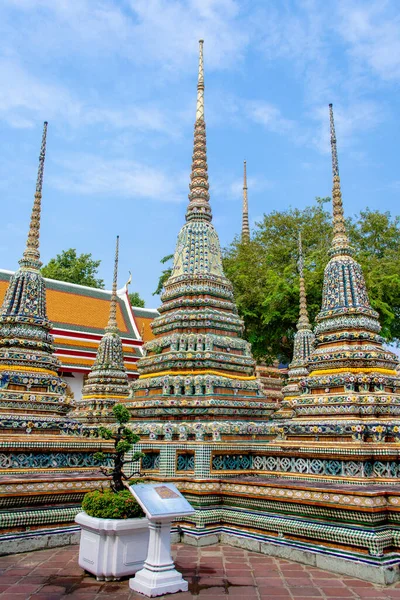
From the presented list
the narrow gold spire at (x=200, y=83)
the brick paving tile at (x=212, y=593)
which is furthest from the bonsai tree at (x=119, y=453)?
the narrow gold spire at (x=200, y=83)

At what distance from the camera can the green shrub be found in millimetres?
5512

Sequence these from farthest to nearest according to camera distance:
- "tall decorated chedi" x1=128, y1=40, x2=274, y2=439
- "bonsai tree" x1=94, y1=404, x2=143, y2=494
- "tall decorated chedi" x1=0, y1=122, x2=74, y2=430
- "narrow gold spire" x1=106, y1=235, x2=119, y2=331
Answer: "narrow gold spire" x1=106, y1=235, x2=119, y2=331, "tall decorated chedi" x1=0, y1=122, x2=74, y2=430, "tall decorated chedi" x1=128, y1=40, x2=274, y2=439, "bonsai tree" x1=94, y1=404, x2=143, y2=494

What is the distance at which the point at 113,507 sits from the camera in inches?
219

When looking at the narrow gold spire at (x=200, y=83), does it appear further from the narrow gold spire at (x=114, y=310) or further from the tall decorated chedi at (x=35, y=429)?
the narrow gold spire at (x=114, y=310)

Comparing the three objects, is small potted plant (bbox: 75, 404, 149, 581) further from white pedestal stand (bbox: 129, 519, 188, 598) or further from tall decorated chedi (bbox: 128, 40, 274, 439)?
tall decorated chedi (bbox: 128, 40, 274, 439)

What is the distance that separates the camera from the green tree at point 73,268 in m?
42.2

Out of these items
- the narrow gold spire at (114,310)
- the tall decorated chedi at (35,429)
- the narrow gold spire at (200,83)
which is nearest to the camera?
the tall decorated chedi at (35,429)

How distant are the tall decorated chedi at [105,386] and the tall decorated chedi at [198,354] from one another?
19.3 ft

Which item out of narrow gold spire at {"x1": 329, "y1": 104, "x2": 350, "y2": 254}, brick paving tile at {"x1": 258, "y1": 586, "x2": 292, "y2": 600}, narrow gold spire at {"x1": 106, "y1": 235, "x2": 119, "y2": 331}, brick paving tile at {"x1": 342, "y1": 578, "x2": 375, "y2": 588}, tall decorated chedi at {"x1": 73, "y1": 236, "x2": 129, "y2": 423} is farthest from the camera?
narrow gold spire at {"x1": 106, "y1": 235, "x2": 119, "y2": 331}

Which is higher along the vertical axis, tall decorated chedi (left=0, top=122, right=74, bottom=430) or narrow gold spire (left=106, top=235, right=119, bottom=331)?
narrow gold spire (left=106, top=235, right=119, bottom=331)

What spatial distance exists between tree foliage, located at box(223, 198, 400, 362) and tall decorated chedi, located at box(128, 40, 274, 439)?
895 centimetres

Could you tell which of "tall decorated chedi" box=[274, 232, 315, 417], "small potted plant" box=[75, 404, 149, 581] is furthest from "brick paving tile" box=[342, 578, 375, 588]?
"tall decorated chedi" box=[274, 232, 315, 417]

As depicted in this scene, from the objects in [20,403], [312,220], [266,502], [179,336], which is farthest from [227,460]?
[312,220]

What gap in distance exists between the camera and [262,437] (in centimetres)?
961
